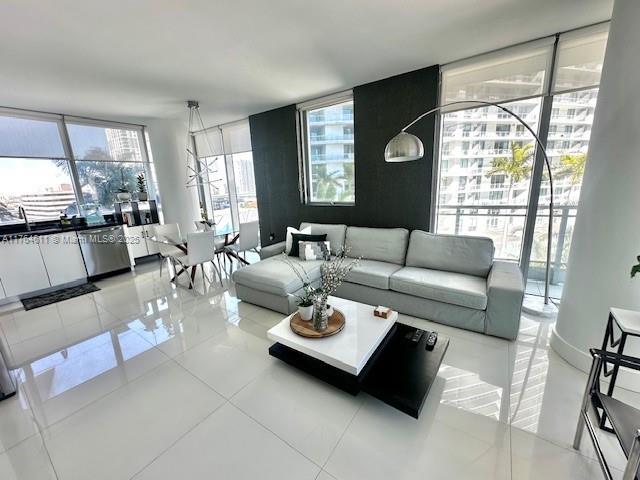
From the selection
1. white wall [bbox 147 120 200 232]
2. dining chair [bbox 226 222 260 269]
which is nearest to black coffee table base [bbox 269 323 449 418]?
dining chair [bbox 226 222 260 269]

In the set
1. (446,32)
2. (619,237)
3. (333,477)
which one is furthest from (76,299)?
(619,237)

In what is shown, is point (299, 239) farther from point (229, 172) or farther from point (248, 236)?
point (229, 172)

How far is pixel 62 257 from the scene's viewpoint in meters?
3.91

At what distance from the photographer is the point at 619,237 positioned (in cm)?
177

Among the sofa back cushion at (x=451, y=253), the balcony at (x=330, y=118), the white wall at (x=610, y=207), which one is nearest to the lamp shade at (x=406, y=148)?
the white wall at (x=610, y=207)

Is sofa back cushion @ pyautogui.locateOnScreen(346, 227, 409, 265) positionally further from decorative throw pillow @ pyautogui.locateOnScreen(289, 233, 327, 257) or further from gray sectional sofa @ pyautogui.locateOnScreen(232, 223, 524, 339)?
decorative throw pillow @ pyautogui.locateOnScreen(289, 233, 327, 257)

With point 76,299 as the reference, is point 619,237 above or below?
above

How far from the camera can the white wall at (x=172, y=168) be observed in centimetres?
507

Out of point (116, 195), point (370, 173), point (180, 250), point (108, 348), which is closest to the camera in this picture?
point (108, 348)

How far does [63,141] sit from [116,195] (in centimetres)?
106

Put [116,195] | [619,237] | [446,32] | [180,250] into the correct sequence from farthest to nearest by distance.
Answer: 1. [116,195]
2. [180,250]
3. [446,32]
4. [619,237]

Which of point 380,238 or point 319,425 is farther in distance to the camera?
point 380,238

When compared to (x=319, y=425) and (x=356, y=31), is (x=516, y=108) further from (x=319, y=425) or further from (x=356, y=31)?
(x=319, y=425)

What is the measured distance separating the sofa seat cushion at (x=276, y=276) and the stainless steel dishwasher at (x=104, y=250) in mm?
2703
